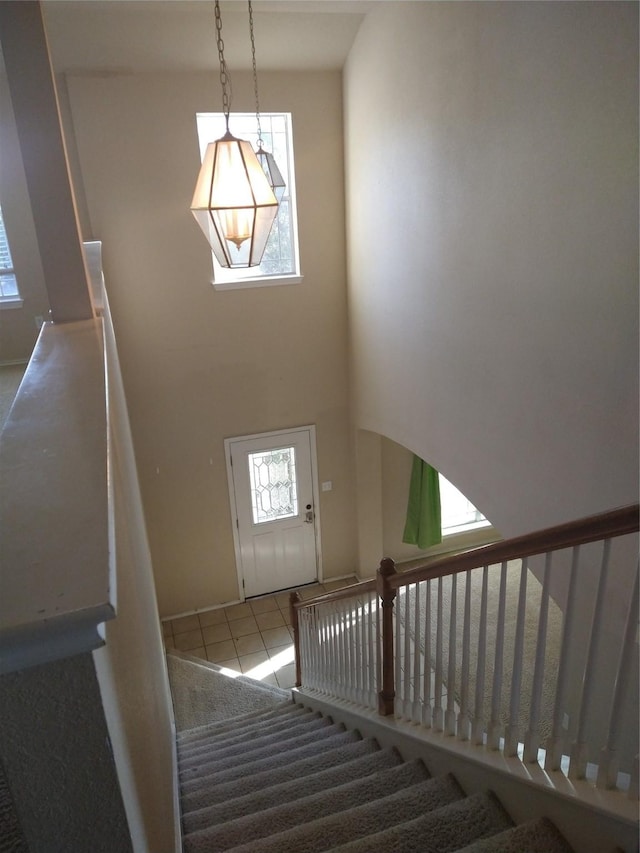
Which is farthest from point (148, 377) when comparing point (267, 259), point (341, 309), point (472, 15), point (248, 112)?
point (472, 15)

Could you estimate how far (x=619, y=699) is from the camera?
56.9 inches

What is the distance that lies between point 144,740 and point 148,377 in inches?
176

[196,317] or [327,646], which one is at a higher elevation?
[196,317]

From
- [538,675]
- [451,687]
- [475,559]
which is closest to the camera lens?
[538,675]

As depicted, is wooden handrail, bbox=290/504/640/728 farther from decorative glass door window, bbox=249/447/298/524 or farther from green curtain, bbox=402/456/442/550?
green curtain, bbox=402/456/442/550

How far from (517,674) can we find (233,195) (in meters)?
2.18

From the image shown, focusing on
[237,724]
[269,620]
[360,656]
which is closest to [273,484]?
[269,620]

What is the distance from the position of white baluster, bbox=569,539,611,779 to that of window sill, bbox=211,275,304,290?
4.60 m

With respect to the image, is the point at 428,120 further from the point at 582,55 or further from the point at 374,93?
the point at 582,55

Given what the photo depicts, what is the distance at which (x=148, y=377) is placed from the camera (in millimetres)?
5570

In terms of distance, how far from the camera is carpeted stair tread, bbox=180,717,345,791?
2857mm

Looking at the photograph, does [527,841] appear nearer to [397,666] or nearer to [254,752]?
[397,666]

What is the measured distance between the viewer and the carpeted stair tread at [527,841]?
162cm

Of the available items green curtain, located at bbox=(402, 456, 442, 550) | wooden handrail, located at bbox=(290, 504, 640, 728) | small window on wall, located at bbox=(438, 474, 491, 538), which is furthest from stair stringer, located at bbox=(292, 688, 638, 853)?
small window on wall, located at bbox=(438, 474, 491, 538)
